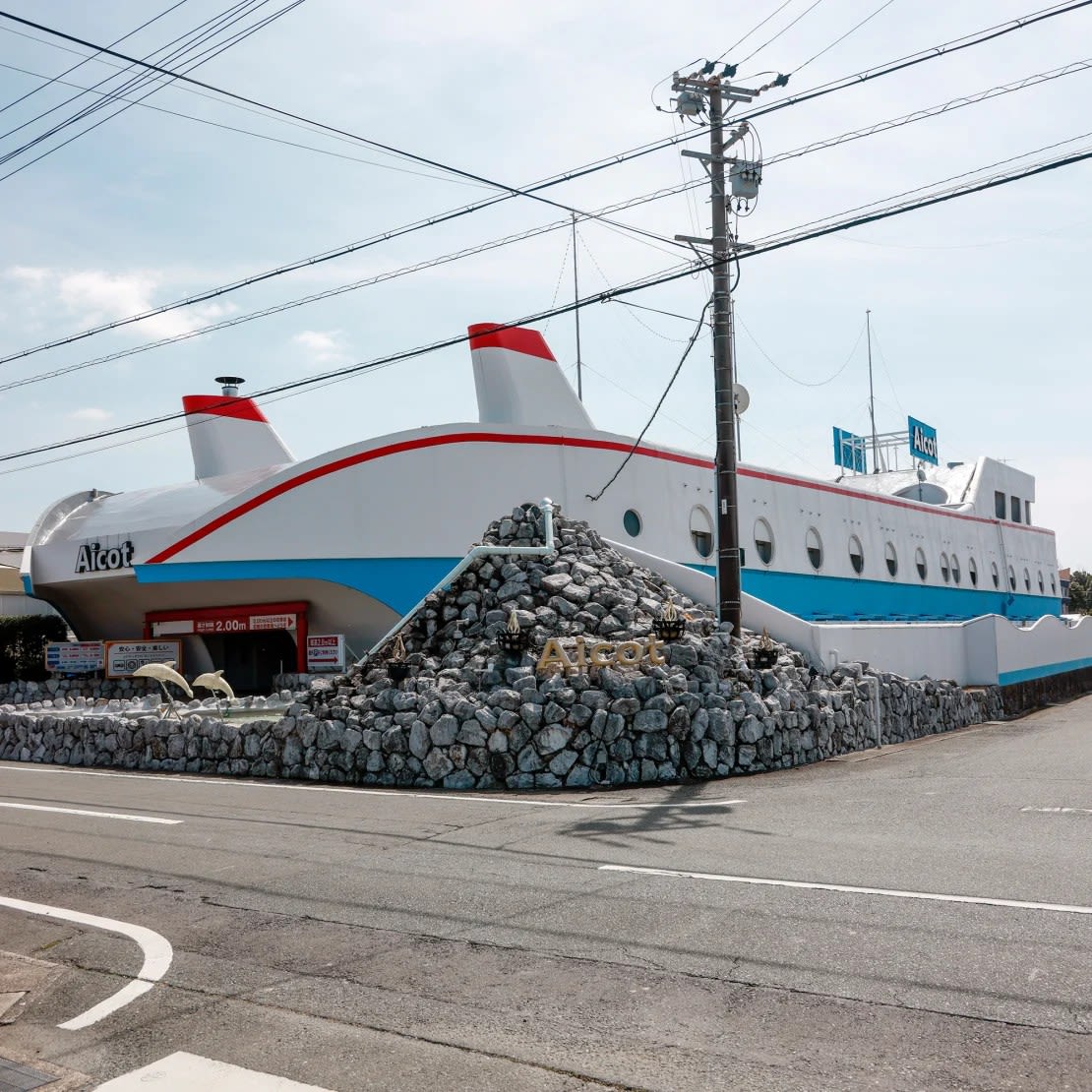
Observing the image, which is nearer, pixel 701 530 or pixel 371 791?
pixel 371 791

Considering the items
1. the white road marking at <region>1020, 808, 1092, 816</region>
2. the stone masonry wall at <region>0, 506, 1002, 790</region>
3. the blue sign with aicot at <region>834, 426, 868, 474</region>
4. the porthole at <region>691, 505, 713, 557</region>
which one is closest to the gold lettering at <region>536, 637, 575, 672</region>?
the stone masonry wall at <region>0, 506, 1002, 790</region>

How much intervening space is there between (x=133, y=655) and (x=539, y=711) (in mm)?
18362

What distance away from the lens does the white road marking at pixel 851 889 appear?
7203 mm

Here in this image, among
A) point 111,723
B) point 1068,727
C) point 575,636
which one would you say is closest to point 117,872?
point 575,636

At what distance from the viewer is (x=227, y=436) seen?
32344 mm

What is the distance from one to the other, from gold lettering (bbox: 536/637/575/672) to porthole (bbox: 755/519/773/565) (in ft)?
51.1

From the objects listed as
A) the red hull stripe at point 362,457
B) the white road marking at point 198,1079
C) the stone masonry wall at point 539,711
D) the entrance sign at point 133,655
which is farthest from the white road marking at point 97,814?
the entrance sign at point 133,655

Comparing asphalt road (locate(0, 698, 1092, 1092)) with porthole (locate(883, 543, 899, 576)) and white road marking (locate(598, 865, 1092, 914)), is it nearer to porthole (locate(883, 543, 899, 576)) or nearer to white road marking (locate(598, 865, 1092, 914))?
white road marking (locate(598, 865, 1092, 914))

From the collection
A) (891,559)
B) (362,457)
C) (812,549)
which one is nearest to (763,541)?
(812,549)

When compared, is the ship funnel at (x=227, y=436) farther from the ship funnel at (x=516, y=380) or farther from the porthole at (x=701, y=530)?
the porthole at (x=701, y=530)

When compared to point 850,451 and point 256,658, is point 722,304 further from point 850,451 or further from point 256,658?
point 850,451

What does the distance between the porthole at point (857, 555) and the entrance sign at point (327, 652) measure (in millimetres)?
17187

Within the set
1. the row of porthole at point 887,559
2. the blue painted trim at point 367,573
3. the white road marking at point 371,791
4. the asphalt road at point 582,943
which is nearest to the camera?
the asphalt road at point 582,943

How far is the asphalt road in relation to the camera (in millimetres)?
5148
